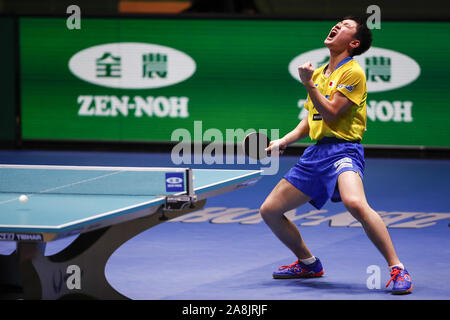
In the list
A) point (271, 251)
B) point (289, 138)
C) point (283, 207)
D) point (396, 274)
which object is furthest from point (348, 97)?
point (271, 251)

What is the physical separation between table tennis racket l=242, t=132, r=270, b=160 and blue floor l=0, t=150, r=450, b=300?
2.81ft

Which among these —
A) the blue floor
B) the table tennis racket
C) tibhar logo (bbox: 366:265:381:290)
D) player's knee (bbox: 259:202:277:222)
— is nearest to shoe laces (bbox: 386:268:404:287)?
the blue floor

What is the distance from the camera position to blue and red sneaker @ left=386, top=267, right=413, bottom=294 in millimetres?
5715

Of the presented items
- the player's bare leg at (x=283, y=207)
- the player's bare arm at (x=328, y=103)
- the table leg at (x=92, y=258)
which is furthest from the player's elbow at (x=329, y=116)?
the table leg at (x=92, y=258)

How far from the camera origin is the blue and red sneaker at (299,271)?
6.30m

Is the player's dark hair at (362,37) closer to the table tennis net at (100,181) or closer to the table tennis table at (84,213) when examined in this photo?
the table tennis table at (84,213)

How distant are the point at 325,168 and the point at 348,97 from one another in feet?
1.61

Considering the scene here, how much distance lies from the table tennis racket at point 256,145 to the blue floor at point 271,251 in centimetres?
86

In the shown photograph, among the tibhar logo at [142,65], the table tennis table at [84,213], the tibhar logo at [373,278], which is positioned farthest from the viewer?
the tibhar logo at [142,65]

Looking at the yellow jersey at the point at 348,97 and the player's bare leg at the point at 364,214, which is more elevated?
the yellow jersey at the point at 348,97

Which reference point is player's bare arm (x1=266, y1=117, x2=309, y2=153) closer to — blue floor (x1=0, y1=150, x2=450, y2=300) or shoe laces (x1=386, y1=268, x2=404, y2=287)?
blue floor (x1=0, y1=150, x2=450, y2=300)

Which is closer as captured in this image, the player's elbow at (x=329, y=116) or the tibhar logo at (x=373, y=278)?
the player's elbow at (x=329, y=116)

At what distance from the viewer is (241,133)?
1242cm

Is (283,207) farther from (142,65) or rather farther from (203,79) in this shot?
(142,65)
